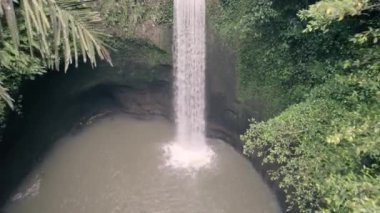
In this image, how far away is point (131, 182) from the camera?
9.41 meters

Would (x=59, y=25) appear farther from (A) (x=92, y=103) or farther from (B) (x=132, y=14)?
(A) (x=92, y=103)

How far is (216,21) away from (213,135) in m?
3.09

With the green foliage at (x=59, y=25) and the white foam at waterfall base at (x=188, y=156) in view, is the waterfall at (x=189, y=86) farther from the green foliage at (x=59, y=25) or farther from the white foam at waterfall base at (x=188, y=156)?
the green foliage at (x=59, y=25)

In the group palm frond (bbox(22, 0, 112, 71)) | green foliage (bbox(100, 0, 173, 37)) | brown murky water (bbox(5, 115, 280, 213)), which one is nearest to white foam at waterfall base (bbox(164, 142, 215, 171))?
brown murky water (bbox(5, 115, 280, 213))

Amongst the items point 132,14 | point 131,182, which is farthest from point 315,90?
point 132,14

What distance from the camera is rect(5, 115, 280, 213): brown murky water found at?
28.8ft

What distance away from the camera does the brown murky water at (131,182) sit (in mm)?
8781

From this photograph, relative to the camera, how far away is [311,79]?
27.6 ft

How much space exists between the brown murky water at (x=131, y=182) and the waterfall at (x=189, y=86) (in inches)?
13.9

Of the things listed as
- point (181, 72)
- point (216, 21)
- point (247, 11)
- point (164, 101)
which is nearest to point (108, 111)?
point (164, 101)

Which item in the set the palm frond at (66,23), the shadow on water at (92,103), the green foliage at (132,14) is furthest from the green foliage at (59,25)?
the green foliage at (132,14)

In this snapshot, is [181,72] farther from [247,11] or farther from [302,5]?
[302,5]

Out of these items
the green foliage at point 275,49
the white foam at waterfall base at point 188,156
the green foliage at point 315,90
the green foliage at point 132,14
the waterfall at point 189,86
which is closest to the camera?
the green foliage at point 315,90

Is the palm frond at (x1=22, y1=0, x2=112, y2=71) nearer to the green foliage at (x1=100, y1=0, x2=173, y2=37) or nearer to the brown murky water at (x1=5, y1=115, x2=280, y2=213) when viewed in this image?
the brown murky water at (x1=5, y1=115, x2=280, y2=213)
